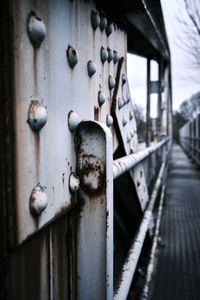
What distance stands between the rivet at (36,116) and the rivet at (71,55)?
19cm

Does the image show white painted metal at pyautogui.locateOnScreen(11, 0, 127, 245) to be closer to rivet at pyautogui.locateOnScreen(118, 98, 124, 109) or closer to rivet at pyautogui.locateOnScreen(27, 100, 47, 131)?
rivet at pyautogui.locateOnScreen(27, 100, 47, 131)

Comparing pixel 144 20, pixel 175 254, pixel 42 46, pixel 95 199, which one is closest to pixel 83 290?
pixel 95 199

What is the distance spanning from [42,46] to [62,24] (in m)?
0.13

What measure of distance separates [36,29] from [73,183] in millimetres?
370

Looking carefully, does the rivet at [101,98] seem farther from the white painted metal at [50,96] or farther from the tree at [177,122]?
the tree at [177,122]

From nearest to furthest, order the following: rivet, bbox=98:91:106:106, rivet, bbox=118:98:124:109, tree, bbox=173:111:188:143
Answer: rivet, bbox=98:91:106:106
rivet, bbox=118:98:124:109
tree, bbox=173:111:188:143

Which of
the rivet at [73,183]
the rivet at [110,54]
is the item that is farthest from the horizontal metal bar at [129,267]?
the rivet at [110,54]

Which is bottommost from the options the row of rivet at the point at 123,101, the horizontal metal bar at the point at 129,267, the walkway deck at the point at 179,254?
the walkway deck at the point at 179,254

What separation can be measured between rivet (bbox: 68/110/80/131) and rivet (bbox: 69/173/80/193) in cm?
13

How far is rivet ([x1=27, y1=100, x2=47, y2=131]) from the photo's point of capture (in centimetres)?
50

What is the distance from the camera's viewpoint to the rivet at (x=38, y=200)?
A: 51 centimetres

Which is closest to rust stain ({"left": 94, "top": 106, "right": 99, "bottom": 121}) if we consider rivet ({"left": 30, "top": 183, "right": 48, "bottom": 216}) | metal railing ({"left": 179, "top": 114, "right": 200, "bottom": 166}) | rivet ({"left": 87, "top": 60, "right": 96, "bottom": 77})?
rivet ({"left": 87, "top": 60, "right": 96, "bottom": 77})

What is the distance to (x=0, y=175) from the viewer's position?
18.4 inches

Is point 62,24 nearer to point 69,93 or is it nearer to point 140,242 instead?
point 69,93
